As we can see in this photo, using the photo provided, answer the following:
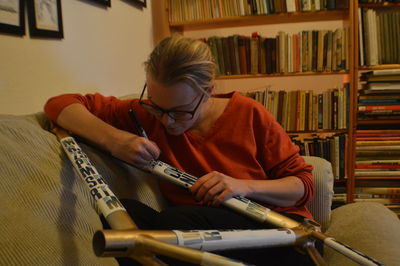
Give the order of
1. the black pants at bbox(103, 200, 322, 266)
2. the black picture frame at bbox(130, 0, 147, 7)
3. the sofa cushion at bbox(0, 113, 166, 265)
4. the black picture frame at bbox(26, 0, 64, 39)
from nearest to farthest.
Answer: the sofa cushion at bbox(0, 113, 166, 265)
the black pants at bbox(103, 200, 322, 266)
the black picture frame at bbox(26, 0, 64, 39)
the black picture frame at bbox(130, 0, 147, 7)

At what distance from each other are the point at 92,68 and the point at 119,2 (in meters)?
0.50

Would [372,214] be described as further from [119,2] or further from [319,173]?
[119,2]

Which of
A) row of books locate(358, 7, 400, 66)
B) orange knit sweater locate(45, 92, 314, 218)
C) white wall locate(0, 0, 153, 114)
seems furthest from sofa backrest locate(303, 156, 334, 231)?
row of books locate(358, 7, 400, 66)

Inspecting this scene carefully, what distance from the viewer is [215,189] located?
926 mm

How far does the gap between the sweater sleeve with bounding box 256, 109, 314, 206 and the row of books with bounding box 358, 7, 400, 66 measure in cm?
150

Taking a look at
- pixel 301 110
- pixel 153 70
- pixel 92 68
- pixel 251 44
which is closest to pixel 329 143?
pixel 301 110

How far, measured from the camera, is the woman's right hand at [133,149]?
1038 millimetres

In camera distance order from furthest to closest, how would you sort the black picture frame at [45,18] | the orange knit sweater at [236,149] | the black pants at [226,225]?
the black picture frame at [45,18] → the orange knit sweater at [236,149] → the black pants at [226,225]

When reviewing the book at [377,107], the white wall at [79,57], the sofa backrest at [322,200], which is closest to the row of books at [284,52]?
the book at [377,107]

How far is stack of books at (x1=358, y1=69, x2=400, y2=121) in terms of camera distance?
235cm

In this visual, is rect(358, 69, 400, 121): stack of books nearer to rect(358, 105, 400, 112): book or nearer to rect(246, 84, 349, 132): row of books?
rect(358, 105, 400, 112): book

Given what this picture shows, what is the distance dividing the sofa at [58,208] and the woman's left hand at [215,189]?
249 millimetres

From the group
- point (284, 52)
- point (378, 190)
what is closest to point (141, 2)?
point (284, 52)

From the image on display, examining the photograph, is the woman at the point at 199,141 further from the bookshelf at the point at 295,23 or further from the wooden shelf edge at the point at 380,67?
the wooden shelf edge at the point at 380,67
